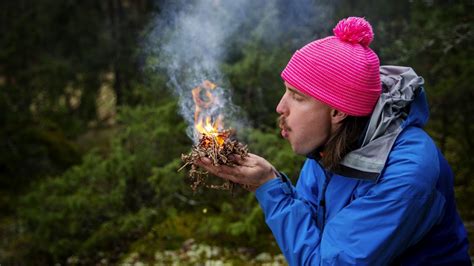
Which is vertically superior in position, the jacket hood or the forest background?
the jacket hood

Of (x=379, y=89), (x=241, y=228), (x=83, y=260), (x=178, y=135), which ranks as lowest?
(x=83, y=260)

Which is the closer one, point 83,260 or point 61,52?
point 83,260

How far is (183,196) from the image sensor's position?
19.7 feet

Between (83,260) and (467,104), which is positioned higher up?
(467,104)

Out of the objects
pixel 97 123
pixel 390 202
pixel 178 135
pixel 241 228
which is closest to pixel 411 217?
pixel 390 202

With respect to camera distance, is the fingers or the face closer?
the face

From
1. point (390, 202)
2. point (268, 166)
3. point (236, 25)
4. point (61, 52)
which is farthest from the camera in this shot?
point (61, 52)

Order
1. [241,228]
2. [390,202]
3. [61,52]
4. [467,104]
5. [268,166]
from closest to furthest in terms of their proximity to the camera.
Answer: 1. [390,202]
2. [268,166]
3. [241,228]
4. [467,104]
5. [61,52]

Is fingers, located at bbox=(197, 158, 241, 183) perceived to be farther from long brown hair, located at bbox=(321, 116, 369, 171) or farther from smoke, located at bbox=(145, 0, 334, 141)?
smoke, located at bbox=(145, 0, 334, 141)

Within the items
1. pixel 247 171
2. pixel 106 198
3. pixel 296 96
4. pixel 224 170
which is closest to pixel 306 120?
pixel 296 96

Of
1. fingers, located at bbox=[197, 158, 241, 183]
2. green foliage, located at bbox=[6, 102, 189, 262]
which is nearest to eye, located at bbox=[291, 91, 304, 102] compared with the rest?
fingers, located at bbox=[197, 158, 241, 183]

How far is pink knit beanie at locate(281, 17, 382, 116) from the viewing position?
83.2 inches

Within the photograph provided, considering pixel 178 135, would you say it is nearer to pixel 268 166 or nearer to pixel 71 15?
pixel 268 166

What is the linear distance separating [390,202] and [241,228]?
10.7ft
